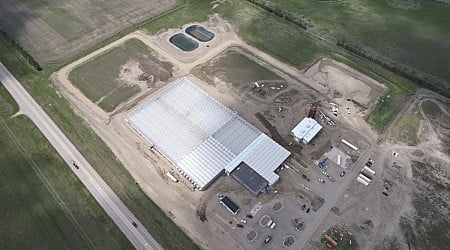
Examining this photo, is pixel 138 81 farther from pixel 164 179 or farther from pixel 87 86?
pixel 164 179

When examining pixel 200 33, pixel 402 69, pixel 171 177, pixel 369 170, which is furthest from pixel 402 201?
pixel 200 33

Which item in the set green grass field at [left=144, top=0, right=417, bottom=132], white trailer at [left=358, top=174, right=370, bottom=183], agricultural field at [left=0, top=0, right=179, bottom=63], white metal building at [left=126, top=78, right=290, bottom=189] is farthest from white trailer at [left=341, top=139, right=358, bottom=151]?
agricultural field at [left=0, top=0, right=179, bottom=63]

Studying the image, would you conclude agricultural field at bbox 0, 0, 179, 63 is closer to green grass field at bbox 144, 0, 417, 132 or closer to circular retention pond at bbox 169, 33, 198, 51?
green grass field at bbox 144, 0, 417, 132

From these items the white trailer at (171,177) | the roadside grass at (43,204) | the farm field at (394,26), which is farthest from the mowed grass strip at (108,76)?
the farm field at (394,26)

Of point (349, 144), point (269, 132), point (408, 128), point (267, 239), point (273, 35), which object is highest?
point (408, 128)

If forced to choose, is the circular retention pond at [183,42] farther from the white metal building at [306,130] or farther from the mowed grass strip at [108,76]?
the white metal building at [306,130]

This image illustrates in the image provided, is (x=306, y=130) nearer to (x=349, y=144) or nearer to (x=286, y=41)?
(x=349, y=144)

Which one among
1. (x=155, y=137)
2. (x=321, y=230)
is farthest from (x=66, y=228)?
(x=321, y=230)
